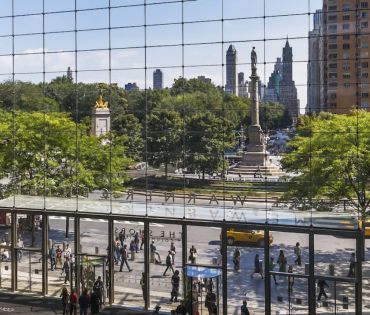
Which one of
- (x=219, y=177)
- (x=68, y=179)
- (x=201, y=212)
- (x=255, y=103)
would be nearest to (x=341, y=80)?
(x=255, y=103)

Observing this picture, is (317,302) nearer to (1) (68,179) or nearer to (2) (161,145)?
(1) (68,179)

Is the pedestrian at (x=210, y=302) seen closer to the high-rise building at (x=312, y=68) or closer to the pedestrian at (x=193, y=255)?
the pedestrian at (x=193, y=255)

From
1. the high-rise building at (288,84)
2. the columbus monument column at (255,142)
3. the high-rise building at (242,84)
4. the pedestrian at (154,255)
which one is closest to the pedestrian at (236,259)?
the pedestrian at (154,255)

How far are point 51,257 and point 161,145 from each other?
22.5 meters

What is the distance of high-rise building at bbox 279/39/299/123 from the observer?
23.2m

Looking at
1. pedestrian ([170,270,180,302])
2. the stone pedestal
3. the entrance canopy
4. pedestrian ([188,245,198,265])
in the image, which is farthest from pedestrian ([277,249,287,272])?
the stone pedestal

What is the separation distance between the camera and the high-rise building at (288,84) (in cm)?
2323

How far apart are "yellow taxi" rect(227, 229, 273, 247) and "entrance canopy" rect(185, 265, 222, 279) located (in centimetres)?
144

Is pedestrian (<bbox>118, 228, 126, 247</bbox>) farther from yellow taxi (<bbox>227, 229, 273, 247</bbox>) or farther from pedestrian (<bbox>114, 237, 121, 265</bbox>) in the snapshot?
yellow taxi (<bbox>227, 229, 273, 247</bbox>)

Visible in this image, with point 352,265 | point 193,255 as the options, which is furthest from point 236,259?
point 352,265

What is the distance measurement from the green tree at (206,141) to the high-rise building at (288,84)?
3.72m

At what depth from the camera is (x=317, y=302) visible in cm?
1669

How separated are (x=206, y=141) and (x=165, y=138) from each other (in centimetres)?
438

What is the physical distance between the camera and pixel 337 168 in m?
21.5
